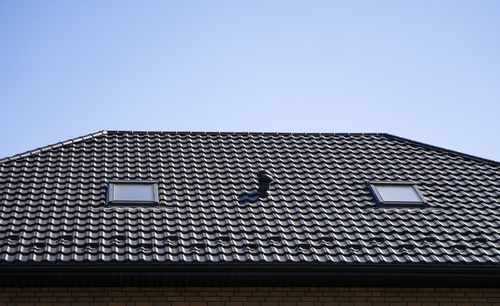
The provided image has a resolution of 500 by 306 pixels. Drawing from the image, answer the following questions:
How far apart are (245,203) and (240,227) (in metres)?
Result: 0.84

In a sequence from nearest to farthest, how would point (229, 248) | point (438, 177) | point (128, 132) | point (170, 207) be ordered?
1. point (229, 248)
2. point (170, 207)
3. point (438, 177)
4. point (128, 132)

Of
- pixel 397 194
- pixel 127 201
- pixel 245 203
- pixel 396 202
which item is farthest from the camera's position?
pixel 397 194

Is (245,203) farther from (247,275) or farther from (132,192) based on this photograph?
(247,275)

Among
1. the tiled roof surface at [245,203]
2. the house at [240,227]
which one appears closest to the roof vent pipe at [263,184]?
the house at [240,227]

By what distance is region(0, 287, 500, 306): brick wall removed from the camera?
809 cm

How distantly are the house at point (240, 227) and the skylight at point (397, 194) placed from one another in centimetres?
3

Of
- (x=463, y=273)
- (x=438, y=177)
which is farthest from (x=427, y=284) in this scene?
(x=438, y=177)

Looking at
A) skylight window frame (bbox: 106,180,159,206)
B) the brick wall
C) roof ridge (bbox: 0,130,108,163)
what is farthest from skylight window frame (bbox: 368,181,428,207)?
roof ridge (bbox: 0,130,108,163)

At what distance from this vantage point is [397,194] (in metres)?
10.5

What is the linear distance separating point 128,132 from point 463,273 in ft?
21.6

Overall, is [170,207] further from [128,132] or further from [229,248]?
[128,132]

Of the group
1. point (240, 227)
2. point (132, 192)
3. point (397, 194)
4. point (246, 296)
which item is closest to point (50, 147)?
point (132, 192)

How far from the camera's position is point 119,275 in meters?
7.97

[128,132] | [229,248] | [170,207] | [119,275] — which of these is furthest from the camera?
[128,132]
